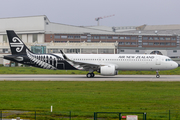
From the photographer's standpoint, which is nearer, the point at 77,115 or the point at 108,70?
the point at 77,115

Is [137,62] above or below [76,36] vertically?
below

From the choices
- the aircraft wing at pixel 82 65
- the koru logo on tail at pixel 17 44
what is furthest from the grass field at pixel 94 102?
the koru logo on tail at pixel 17 44

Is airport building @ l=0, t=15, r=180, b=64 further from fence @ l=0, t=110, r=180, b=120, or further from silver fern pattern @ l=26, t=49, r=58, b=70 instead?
fence @ l=0, t=110, r=180, b=120

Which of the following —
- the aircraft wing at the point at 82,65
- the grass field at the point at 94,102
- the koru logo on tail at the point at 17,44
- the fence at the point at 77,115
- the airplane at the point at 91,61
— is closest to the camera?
the fence at the point at 77,115

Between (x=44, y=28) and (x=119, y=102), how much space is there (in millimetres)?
103988

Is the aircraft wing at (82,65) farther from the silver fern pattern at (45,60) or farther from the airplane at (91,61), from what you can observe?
the silver fern pattern at (45,60)

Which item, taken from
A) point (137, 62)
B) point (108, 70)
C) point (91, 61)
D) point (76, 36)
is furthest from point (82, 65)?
point (76, 36)

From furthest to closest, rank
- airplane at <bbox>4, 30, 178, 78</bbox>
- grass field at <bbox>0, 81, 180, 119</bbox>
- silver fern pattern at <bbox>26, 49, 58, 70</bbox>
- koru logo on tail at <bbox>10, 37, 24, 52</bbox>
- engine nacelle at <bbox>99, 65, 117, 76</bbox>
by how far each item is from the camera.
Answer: koru logo on tail at <bbox>10, 37, 24, 52</bbox>, silver fern pattern at <bbox>26, 49, 58, 70</bbox>, airplane at <bbox>4, 30, 178, 78</bbox>, engine nacelle at <bbox>99, 65, 117, 76</bbox>, grass field at <bbox>0, 81, 180, 119</bbox>

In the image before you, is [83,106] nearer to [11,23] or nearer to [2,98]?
[2,98]

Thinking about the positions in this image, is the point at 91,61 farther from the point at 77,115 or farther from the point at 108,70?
the point at 77,115

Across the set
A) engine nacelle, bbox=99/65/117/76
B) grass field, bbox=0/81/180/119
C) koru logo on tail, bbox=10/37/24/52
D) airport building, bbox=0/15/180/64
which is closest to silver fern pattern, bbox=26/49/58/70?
koru logo on tail, bbox=10/37/24/52

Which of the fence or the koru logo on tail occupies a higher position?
the koru logo on tail

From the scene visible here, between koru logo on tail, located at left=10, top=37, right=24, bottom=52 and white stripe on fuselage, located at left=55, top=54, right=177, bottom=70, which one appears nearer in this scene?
white stripe on fuselage, located at left=55, top=54, right=177, bottom=70

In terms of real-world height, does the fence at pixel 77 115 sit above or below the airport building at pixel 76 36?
below
